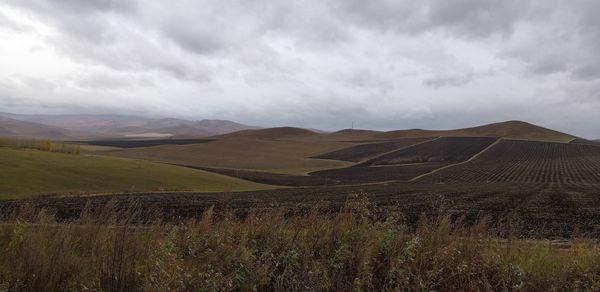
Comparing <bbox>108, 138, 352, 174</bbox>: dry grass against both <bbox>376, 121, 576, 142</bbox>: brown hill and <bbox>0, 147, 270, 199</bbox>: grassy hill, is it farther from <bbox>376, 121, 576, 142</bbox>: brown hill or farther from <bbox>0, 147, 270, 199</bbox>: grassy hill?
<bbox>376, 121, 576, 142</bbox>: brown hill

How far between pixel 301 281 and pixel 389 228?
2629 mm

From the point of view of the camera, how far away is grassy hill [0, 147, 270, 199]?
40344 mm

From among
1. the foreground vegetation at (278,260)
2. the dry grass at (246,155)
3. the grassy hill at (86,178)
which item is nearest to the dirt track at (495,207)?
the grassy hill at (86,178)

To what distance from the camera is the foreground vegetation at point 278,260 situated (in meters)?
5.49

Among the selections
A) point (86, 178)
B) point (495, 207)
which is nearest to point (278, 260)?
point (495, 207)

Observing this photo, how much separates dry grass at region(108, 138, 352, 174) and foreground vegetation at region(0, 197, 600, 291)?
7490cm

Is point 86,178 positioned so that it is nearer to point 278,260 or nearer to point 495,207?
point 495,207

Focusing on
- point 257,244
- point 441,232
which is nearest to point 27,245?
point 257,244

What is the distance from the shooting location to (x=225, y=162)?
96062 mm

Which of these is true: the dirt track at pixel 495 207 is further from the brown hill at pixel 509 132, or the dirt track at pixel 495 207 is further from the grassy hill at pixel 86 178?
the brown hill at pixel 509 132

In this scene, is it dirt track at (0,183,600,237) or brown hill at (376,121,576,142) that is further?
brown hill at (376,121,576,142)

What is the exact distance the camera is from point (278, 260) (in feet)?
20.5

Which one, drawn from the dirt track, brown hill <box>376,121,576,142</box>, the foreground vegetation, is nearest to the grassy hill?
the dirt track

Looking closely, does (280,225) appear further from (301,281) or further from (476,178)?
(476,178)
